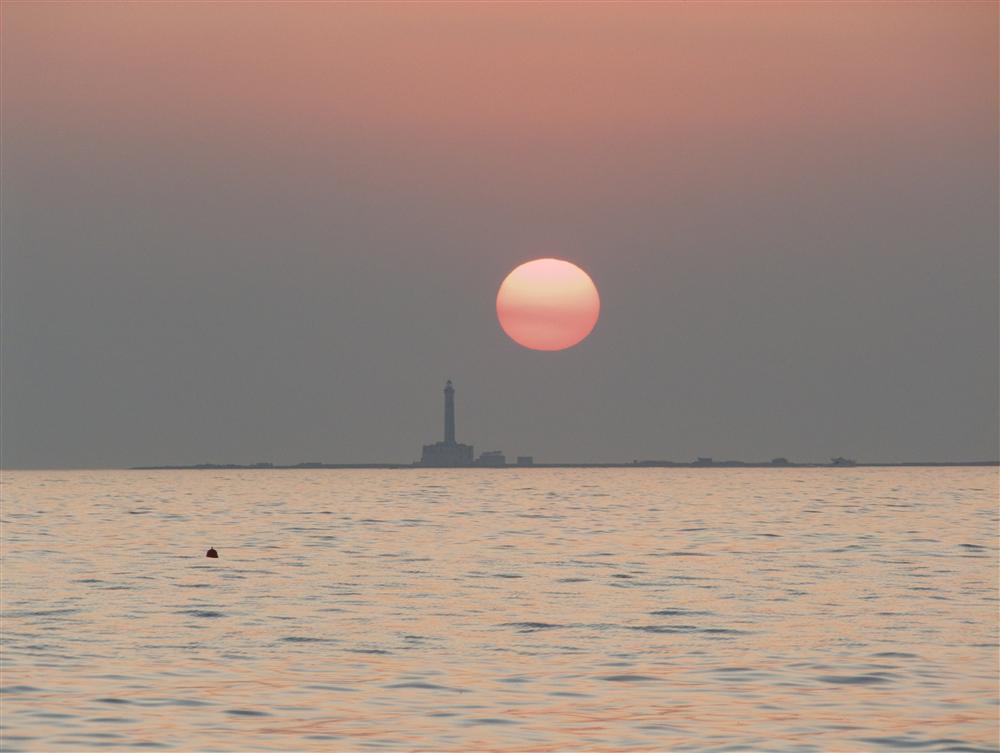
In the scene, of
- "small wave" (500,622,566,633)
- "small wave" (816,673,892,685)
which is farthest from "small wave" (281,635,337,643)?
"small wave" (816,673,892,685)

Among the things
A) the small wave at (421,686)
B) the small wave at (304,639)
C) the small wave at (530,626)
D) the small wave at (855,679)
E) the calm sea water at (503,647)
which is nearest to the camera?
the calm sea water at (503,647)

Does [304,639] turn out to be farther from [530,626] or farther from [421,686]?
[421,686]

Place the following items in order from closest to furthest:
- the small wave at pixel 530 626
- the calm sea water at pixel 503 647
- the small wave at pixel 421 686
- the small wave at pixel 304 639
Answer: the calm sea water at pixel 503 647 → the small wave at pixel 421 686 → the small wave at pixel 304 639 → the small wave at pixel 530 626

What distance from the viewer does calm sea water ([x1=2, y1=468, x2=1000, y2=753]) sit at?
2300 centimetres

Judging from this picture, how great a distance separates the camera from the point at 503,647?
1262 inches

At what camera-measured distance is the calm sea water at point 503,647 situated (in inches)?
906

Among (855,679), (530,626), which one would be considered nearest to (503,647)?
(530,626)

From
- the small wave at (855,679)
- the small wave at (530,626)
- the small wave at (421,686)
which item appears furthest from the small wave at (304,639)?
the small wave at (855,679)

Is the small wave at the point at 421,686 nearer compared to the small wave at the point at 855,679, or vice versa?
the small wave at the point at 421,686

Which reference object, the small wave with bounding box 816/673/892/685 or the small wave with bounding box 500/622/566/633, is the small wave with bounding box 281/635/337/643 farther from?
the small wave with bounding box 816/673/892/685

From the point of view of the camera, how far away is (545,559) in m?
58.8

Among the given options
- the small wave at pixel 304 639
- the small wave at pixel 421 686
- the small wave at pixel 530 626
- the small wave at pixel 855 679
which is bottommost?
the small wave at pixel 421 686

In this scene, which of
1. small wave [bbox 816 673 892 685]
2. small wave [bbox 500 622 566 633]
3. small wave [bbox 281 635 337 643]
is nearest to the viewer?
small wave [bbox 816 673 892 685]

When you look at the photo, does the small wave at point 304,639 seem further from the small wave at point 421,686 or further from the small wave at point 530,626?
the small wave at point 421,686
